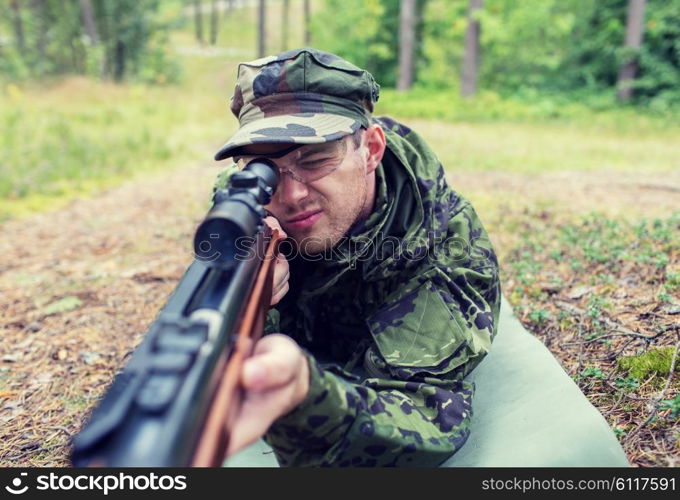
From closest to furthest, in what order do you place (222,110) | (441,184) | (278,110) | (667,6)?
(278,110)
(441,184)
(667,6)
(222,110)

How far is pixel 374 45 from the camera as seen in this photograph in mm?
20078

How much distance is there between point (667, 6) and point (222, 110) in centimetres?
1302

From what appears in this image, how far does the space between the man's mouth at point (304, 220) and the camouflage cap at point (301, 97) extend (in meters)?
0.35

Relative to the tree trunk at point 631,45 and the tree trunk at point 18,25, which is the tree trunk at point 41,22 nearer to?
the tree trunk at point 18,25

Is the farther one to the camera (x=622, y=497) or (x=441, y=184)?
(x=441, y=184)

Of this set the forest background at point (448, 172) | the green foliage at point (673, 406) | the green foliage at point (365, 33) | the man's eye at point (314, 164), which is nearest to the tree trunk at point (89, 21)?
the forest background at point (448, 172)

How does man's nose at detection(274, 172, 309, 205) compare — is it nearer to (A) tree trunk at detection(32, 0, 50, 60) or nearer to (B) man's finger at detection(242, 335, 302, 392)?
(B) man's finger at detection(242, 335, 302, 392)

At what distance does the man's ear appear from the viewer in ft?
8.15

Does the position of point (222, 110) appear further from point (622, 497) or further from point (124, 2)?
point (622, 497)

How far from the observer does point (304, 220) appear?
7.80 ft

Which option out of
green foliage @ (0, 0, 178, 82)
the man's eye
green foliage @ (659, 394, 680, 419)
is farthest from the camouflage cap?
green foliage @ (0, 0, 178, 82)

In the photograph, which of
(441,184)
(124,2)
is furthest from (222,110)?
(441,184)

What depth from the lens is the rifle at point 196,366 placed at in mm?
1084

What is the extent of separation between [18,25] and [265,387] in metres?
28.8
